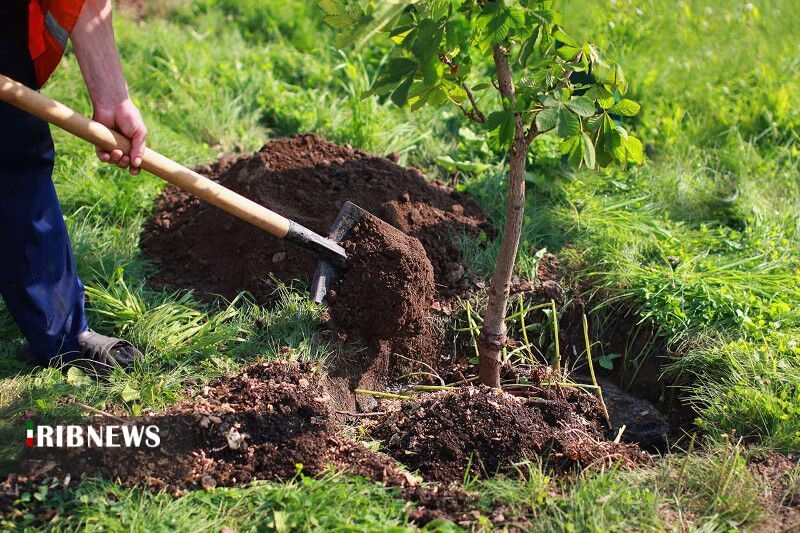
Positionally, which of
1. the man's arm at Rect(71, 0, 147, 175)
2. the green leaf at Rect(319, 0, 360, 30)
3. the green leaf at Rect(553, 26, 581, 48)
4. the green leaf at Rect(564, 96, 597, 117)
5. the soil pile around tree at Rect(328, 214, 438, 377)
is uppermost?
the green leaf at Rect(553, 26, 581, 48)

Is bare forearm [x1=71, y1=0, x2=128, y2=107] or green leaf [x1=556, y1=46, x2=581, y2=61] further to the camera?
bare forearm [x1=71, y1=0, x2=128, y2=107]

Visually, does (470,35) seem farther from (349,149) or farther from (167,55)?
(167,55)

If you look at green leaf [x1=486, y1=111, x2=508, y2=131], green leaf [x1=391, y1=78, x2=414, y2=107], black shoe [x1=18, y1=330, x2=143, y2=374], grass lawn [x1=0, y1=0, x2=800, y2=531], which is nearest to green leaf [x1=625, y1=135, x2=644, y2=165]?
green leaf [x1=486, y1=111, x2=508, y2=131]

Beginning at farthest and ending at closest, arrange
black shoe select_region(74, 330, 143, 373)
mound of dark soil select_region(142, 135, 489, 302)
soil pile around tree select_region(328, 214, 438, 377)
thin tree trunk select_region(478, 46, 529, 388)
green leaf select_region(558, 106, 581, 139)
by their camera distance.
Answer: mound of dark soil select_region(142, 135, 489, 302)
soil pile around tree select_region(328, 214, 438, 377)
black shoe select_region(74, 330, 143, 373)
thin tree trunk select_region(478, 46, 529, 388)
green leaf select_region(558, 106, 581, 139)

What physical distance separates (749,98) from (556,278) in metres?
2.39

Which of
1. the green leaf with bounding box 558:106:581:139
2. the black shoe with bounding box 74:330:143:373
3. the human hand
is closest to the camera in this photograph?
the green leaf with bounding box 558:106:581:139

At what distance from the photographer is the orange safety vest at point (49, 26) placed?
9.52ft

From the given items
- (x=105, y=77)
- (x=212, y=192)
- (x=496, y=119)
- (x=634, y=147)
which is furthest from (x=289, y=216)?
(x=634, y=147)

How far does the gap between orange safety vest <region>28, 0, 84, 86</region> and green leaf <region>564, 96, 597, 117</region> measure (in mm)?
1740

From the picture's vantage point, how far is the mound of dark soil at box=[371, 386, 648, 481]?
3.07m

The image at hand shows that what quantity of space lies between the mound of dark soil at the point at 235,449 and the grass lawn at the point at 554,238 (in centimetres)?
9

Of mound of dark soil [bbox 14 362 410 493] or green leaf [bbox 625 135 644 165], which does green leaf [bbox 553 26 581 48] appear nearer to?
green leaf [bbox 625 135 644 165]

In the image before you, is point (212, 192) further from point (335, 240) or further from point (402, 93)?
point (402, 93)

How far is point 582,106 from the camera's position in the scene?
8.98ft
